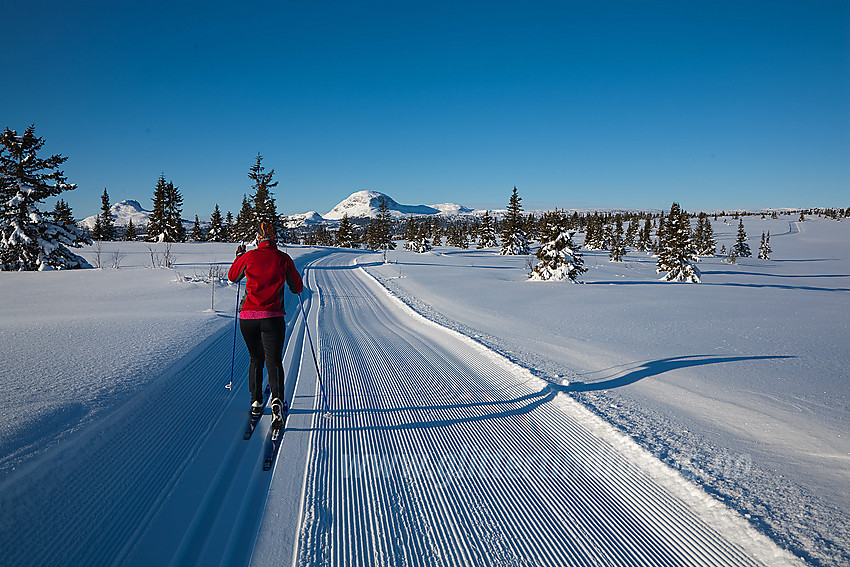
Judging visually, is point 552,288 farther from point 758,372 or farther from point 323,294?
point 758,372

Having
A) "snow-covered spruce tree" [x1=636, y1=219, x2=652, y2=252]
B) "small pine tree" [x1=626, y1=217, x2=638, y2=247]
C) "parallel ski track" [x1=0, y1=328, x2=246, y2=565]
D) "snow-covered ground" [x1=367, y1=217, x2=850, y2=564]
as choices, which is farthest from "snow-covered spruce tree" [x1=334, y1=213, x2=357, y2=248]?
"parallel ski track" [x1=0, y1=328, x2=246, y2=565]

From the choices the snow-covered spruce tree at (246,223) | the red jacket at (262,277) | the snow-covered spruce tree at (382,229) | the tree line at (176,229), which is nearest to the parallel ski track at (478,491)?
the red jacket at (262,277)

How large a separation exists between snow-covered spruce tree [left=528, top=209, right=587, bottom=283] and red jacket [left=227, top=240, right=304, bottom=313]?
22.7 meters

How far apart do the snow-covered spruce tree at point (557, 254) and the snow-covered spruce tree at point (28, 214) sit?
25.5 metres

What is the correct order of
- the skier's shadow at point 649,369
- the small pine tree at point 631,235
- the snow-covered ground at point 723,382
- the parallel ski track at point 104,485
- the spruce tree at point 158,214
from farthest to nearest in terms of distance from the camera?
1. the small pine tree at point 631,235
2. the spruce tree at point 158,214
3. the skier's shadow at point 649,369
4. the snow-covered ground at point 723,382
5. the parallel ski track at point 104,485

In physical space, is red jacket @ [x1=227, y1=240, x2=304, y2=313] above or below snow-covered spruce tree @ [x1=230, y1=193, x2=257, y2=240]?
below

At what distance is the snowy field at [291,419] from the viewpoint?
2637 mm

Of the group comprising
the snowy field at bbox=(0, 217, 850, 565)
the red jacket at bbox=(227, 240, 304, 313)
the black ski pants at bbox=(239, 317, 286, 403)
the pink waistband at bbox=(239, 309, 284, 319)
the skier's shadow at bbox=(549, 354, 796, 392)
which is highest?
the red jacket at bbox=(227, 240, 304, 313)

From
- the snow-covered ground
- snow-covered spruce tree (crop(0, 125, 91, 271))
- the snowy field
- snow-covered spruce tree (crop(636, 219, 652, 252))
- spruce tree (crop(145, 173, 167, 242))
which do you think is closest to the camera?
the snowy field

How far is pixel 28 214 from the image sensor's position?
18.3 meters

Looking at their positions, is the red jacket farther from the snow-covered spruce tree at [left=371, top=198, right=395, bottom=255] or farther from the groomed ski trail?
the snow-covered spruce tree at [left=371, top=198, right=395, bottom=255]

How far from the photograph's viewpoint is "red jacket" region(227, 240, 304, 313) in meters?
4.15

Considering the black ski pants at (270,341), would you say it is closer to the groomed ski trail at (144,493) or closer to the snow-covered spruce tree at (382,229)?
the groomed ski trail at (144,493)

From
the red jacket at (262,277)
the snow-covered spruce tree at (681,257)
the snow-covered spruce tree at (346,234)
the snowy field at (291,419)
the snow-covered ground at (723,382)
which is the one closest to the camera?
the snowy field at (291,419)
